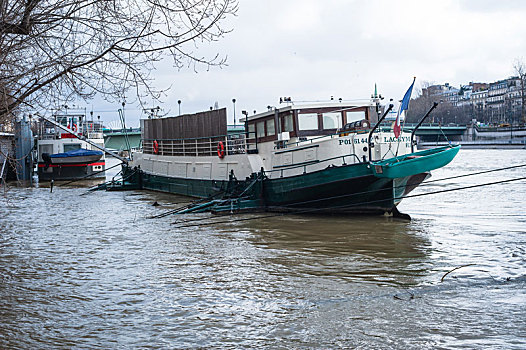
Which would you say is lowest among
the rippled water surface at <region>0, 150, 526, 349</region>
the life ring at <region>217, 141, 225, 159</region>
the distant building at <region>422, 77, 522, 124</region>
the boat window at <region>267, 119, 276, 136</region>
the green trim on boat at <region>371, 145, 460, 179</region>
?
the rippled water surface at <region>0, 150, 526, 349</region>

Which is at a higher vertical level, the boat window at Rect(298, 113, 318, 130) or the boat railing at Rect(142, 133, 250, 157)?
the boat window at Rect(298, 113, 318, 130)

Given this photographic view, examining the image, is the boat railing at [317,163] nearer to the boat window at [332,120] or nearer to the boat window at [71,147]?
the boat window at [332,120]

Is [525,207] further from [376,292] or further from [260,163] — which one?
[376,292]

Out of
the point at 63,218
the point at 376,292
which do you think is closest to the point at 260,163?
the point at 63,218

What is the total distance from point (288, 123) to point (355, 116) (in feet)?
7.41

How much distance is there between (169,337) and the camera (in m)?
8.02

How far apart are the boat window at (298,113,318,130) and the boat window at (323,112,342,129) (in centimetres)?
31

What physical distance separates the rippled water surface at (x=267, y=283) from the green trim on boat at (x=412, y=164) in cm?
162

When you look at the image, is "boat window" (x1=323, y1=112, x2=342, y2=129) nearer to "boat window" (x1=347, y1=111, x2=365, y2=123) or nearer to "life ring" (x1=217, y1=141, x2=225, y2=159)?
"boat window" (x1=347, y1=111, x2=365, y2=123)

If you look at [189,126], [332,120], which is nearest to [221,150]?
[189,126]

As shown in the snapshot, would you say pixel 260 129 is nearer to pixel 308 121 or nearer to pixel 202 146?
pixel 308 121

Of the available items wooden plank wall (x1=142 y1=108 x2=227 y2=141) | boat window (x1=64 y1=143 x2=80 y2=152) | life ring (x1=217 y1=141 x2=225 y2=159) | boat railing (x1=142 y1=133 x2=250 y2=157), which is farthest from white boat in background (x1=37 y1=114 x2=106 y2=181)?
life ring (x1=217 y1=141 x2=225 y2=159)

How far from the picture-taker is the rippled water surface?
8055 millimetres

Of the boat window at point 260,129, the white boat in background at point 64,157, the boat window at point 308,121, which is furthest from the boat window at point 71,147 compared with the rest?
the boat window at point 308,121
